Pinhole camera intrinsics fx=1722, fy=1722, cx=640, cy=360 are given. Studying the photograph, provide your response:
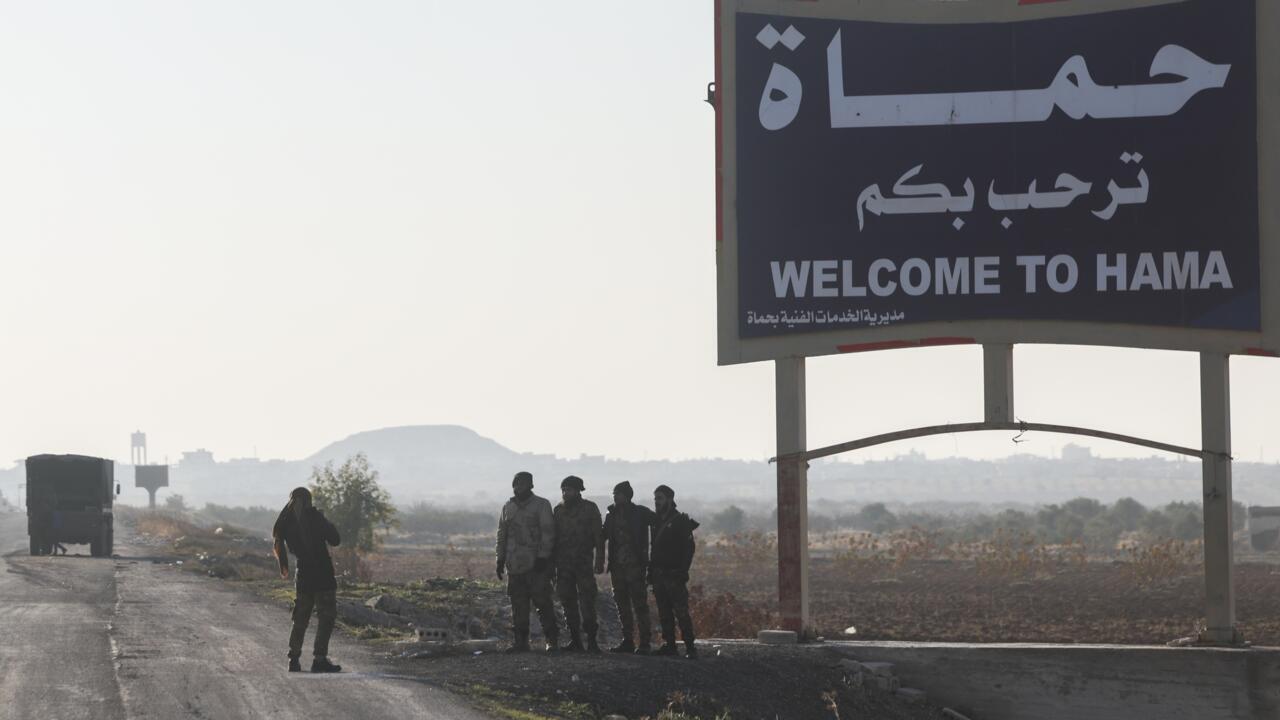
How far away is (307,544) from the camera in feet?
56.4

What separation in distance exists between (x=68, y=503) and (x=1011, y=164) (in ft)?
118

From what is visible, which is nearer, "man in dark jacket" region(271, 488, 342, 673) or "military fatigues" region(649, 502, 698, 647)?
"man in dark jacket" region(271, 488, 342, 673)

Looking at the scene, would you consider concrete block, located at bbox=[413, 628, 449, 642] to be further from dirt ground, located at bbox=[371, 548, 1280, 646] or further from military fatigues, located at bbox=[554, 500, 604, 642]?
dirt ground, located at bbox=[371, 548, 1280, 646]

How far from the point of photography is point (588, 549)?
726 inches

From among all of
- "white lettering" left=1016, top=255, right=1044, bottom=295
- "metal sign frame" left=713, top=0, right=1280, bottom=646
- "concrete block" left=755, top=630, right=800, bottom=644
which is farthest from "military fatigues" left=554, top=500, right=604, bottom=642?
"white lettering" left=1016, top=255, right=1044, bottom=295

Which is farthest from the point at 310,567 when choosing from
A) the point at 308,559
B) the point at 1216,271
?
the point at 1216,271

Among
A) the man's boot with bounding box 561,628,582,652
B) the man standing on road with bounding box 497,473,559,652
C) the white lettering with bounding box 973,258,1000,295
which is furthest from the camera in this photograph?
the white lettering with bounding box 973,258,1000,295

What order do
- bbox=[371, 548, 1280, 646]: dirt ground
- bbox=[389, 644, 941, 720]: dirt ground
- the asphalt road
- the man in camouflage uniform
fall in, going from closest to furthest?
the asphalt road
bbox=[389, 644, 941, 720]: dirt ground
the man in camouflage uniform
bbox=[371, 548, 1280, 646]: dirt ground

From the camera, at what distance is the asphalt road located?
15.3 m

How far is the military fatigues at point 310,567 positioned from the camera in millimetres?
17156

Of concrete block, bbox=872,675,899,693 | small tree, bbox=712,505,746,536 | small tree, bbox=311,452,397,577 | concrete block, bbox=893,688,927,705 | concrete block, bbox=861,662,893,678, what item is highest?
small tree, bbox=311,452,397,577

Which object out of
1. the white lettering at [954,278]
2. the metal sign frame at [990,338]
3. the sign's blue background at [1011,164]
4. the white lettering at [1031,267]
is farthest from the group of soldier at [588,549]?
the white lettering at [1031,267]

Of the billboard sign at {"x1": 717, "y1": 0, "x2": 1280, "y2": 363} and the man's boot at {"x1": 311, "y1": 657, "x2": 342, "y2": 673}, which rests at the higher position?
the billboard sign at {"x1": 717, "y1": 0, "x2": 1280, "y2": 363}

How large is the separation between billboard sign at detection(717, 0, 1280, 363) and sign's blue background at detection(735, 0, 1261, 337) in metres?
0.02
